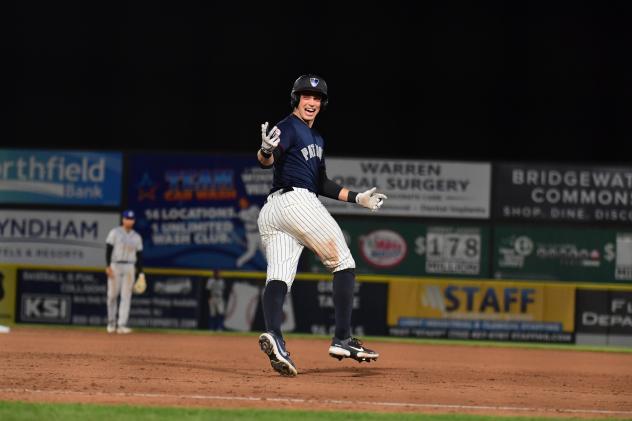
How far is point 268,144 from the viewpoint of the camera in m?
7.09

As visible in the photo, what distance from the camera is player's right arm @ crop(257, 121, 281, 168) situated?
23.2 feet

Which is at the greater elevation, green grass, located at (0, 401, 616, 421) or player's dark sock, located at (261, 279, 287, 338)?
player's dark sock, located at (261, 279, 287, 338)

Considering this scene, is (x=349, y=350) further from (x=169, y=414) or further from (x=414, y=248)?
(x=414, y=248)

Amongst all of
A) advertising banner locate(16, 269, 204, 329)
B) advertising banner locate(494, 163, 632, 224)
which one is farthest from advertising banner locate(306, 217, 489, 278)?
advertising banner locate(16, 269, 204, 329)

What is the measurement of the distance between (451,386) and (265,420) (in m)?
2.40

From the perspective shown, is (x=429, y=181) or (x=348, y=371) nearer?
(x=348, y=371)

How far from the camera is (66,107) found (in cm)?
2055

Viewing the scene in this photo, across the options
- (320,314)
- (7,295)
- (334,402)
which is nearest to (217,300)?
(320,314)

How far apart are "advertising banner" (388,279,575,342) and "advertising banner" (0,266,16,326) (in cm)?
610

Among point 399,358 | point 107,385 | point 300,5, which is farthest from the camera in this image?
point 300,5

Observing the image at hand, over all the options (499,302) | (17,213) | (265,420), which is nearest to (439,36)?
(499,302)

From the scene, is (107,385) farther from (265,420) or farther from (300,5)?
(300,5)

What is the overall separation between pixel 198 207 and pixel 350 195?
1055 centimetres

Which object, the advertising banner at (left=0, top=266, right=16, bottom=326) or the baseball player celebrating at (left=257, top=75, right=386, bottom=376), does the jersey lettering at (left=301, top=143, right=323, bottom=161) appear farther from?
the advertising banner at (left=0, top=266, right=16, bottom=326)
